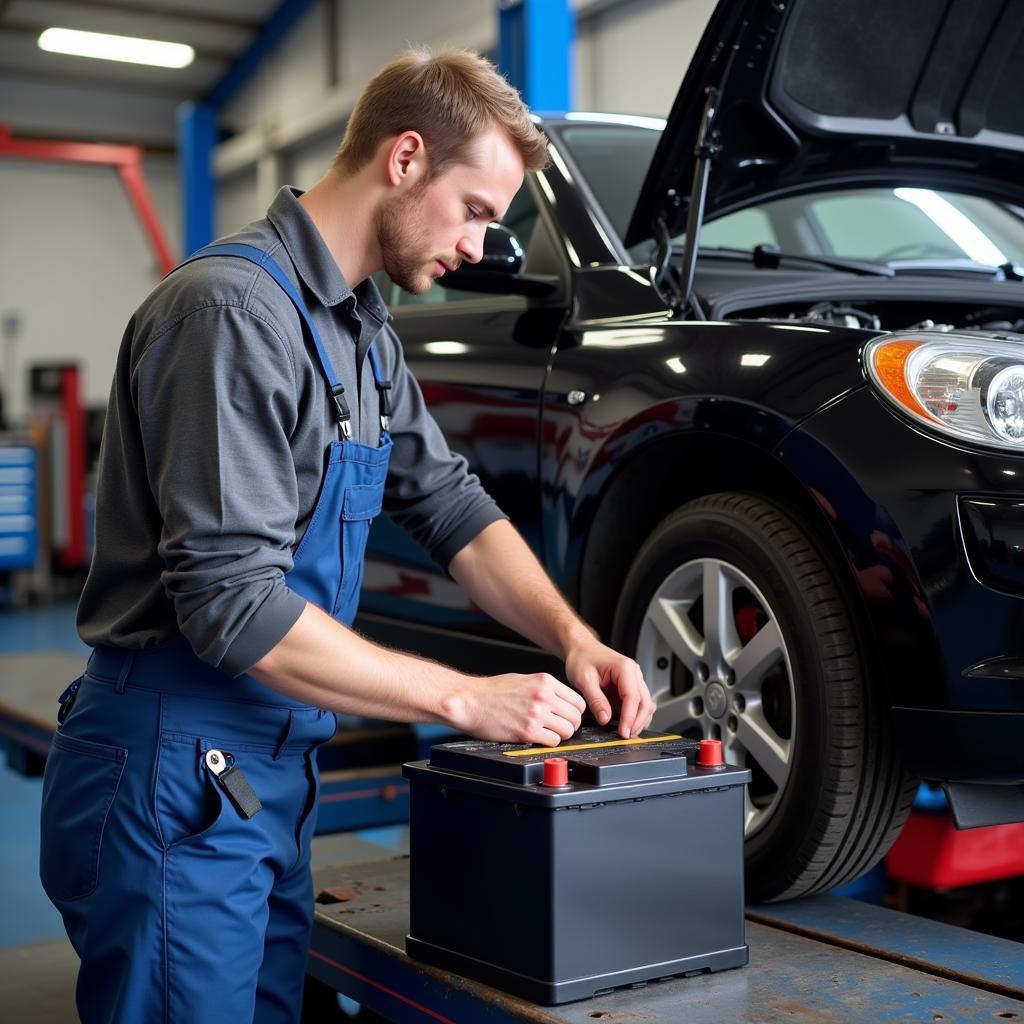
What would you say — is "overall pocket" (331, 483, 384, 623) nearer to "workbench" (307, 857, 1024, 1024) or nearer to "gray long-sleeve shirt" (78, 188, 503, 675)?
"gray long-sleeve shirt" (78, 188, 503, 675)

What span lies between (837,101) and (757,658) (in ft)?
3.48

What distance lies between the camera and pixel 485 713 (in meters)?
1.59

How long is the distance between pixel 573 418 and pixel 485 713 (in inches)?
37.4

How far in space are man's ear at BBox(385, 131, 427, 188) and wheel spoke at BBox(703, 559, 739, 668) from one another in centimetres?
79

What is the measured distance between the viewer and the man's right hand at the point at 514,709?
1.59 meters

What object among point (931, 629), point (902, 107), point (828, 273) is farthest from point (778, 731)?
point (902, 107)

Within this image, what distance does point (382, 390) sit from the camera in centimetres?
188

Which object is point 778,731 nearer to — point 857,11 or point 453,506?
point 453,506

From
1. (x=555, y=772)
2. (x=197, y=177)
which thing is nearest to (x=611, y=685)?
(x=555, y=772)

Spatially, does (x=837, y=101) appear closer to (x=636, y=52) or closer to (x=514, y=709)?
(x=514, y=709)

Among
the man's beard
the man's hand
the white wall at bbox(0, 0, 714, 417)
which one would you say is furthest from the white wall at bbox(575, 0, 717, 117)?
the man's hand

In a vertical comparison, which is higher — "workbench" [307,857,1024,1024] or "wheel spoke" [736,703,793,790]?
→ "wheel spoke" [736,703,793,790]

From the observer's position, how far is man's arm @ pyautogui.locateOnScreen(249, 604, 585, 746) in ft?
4.98

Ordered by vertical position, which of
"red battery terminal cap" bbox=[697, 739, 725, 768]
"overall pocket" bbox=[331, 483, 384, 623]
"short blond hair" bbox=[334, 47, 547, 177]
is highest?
"short blond hair" bbox=[334, 47, 547, 177]
